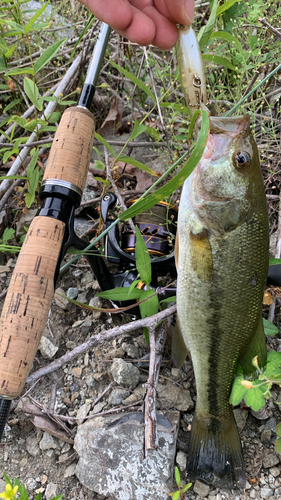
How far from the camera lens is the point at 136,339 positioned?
8.73 feet

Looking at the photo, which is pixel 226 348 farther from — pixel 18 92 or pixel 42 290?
pixel 18 92

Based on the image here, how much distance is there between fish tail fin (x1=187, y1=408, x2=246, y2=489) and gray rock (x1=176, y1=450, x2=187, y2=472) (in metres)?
0.09

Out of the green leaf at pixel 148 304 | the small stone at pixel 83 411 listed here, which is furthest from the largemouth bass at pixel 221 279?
the small stone at pixel 83 411

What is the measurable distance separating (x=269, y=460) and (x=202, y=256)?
130 cm

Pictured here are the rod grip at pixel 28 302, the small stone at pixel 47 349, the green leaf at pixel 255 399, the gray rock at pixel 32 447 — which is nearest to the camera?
the green leaf at pixel 255 399

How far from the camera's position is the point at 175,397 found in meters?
2.37

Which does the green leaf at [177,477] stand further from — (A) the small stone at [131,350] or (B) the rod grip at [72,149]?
(B) the rod grip at [72,149]

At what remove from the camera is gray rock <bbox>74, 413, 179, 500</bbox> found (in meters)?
2.06

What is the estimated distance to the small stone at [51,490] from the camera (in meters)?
2.23

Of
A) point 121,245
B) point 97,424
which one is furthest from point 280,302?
point 97,424

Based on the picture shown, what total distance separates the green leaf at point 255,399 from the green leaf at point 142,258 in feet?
2.66

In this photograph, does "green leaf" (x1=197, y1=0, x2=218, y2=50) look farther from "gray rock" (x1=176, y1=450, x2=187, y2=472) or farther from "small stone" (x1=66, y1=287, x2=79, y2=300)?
"gray rock" (x1=176, y1=450, x2=187, y2=472)

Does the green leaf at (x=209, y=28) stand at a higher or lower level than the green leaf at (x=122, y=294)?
higher

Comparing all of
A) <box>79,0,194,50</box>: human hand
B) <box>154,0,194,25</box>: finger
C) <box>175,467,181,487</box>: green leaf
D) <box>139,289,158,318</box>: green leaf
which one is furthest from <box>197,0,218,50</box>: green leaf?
<box>175,467,181,487</box>: green leaf
